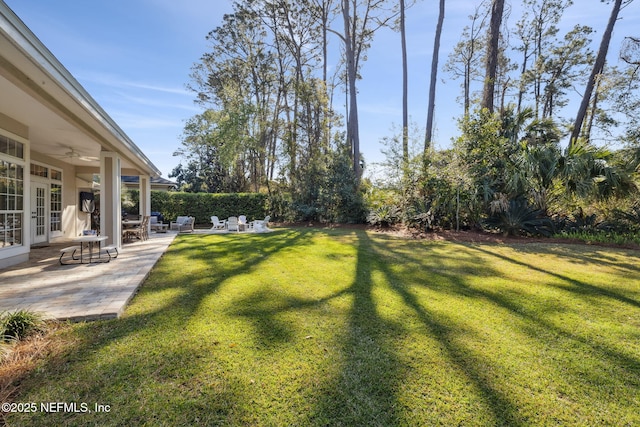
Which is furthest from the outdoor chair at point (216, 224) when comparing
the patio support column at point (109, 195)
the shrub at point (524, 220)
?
the shrub at point (524, 220)

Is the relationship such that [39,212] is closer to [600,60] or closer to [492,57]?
[492,57]

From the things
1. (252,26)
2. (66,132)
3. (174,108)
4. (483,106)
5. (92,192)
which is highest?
(252,26)

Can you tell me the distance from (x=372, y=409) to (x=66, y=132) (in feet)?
27.6

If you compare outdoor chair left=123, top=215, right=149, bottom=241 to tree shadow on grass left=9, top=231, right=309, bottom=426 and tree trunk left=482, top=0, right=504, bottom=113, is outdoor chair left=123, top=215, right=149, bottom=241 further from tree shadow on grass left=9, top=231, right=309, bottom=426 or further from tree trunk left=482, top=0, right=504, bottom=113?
tree trunk left=482, top=0, right=504, bottom=113

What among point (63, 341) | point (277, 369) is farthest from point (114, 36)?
point (277, 369)

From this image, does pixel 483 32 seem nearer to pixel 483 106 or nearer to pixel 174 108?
pixel 483 106

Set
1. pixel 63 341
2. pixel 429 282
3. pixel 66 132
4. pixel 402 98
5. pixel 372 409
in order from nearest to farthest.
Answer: pixel 372 409, pixel 63 341, pixel 429 282, pixel 66 132, pixel 402 98

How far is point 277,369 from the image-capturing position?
2.58 metres

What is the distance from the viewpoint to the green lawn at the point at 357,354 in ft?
6.93

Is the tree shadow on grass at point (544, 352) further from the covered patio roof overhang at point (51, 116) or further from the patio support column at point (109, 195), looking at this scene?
the patio support column at point (109, 195)

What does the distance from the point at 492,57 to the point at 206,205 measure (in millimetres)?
16362

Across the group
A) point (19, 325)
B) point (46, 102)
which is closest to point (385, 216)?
point (46, 102)

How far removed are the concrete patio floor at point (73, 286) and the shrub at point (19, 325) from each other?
21cm

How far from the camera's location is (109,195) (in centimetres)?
718
